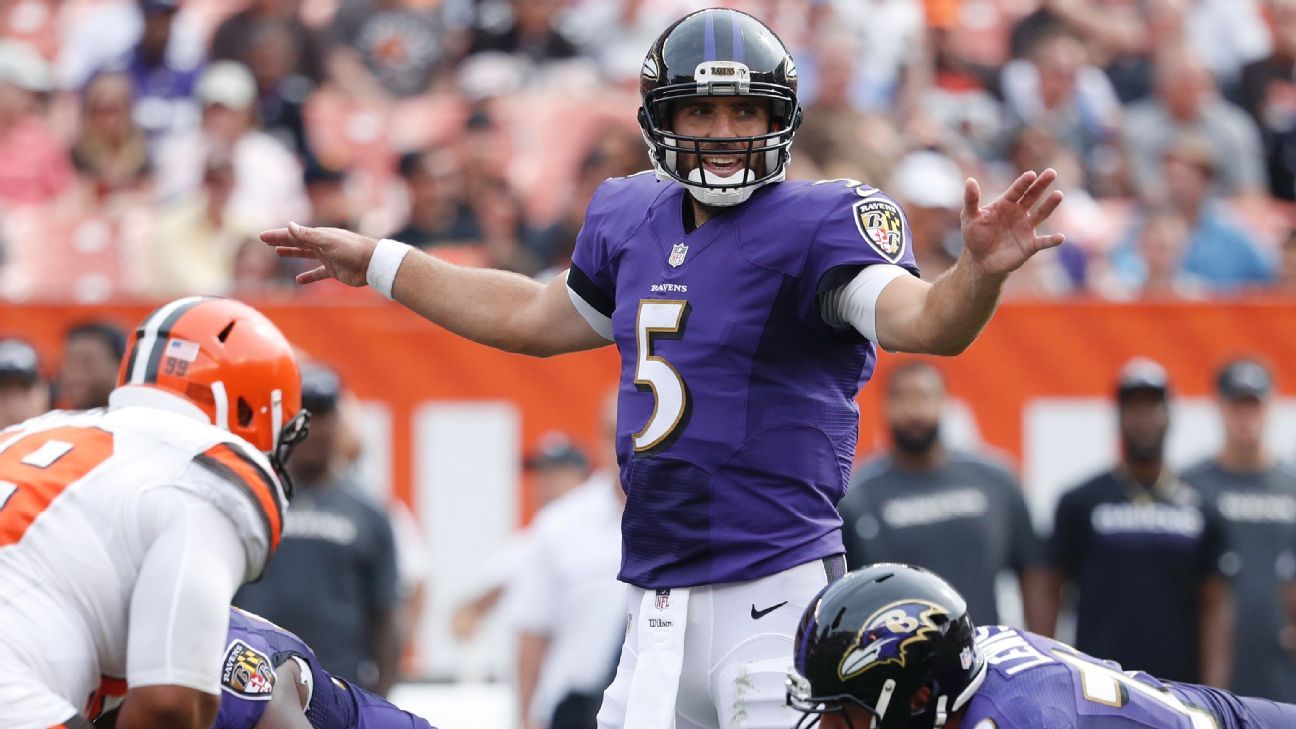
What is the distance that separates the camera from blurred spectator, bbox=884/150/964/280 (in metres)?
9.67

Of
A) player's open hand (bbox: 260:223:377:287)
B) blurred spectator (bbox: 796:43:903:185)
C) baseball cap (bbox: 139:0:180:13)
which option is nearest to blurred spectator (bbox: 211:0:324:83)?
baseball cap (bbox: 139:0:180:13)

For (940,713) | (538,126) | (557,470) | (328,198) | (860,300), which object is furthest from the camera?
(538,126)

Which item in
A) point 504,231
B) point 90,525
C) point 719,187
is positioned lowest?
point 504,231

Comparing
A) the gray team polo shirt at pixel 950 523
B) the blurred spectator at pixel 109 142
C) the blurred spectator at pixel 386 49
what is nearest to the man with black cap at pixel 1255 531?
the gray team polo shirt at pixel 950 523

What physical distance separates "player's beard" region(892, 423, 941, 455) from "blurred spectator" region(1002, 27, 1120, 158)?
4.60 meters

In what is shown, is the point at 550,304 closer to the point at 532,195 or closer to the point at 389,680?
the point at 389,680

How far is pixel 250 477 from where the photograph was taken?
4.09m

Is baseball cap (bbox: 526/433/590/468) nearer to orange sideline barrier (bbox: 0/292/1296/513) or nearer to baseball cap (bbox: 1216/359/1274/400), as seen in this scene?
orange sideline barrier (bbox: 0/292/1296/513)

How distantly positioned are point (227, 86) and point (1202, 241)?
18.3 ft

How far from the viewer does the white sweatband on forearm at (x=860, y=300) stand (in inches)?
149

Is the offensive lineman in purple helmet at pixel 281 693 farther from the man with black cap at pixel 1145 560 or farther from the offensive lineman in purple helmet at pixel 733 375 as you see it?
the man with black cap at pixel 1145 560

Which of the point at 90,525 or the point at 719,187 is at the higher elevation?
the point at 719,187

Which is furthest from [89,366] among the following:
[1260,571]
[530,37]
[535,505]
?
[530,37]

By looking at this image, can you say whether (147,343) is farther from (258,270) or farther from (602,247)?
(258,270)
